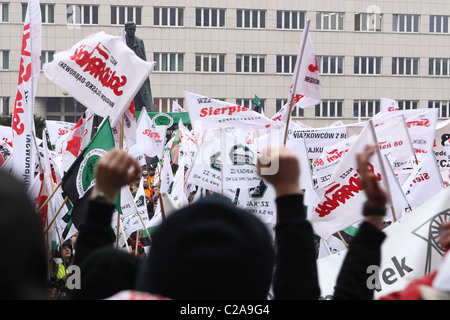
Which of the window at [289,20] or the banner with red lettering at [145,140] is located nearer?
the banner with red lettering at [145,140]

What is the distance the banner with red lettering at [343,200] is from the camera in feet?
19.8

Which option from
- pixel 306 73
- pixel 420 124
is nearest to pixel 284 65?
pixel 420 124

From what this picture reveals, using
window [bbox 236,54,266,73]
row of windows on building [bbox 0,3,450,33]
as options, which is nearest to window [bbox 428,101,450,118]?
row of windows on building [bbox 0,3,450,33]

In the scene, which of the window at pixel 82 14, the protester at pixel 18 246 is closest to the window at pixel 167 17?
the window at pixel 82 14

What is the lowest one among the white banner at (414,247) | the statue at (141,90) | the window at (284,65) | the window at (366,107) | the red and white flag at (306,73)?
the white banner at (414,247)

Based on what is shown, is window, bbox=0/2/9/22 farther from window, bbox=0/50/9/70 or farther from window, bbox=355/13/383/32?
window, bbox=355/13/383/32

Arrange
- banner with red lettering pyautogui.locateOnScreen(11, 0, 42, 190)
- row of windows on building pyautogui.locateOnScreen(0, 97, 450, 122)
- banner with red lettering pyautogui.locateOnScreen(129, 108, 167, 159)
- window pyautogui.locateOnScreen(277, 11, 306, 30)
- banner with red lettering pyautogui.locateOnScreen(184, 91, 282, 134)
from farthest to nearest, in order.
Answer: window pyautogui.locateOnScreen(277, 11, 306, 30) → row of windows on building pyautogui.locateOnScreen(0, 97, 450, 122) → banner with red lettering pyautogui.locateOnScreen(129, 108, 167, 159) → banner with red lettering pyautogui.locateOnScreen(184, 91, 282, 134) → banner with red lettering pyautogui.locateOnScreen(11, 0, 42, 190)

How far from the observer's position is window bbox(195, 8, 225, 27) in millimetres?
55719

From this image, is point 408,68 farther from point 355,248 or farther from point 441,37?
point 355,248

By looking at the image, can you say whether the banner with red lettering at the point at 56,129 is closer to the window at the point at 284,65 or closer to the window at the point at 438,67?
the window at the point at 284,65

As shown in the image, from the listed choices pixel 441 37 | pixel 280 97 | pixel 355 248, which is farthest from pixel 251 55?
pixel 355 248

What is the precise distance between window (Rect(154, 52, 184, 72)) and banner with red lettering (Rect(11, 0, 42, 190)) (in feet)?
158
